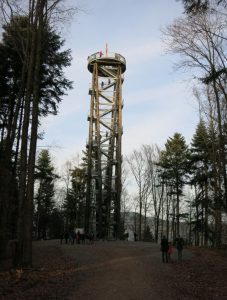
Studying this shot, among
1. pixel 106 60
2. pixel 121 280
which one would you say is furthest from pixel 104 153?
pixel 121 280

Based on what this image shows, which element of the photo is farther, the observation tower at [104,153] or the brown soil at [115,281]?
the observation tower at [104,153]

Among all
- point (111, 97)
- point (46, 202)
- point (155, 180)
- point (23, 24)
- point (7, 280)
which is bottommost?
point (7, 280)

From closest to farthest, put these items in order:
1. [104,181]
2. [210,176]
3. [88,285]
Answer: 1. [88,285]
2. [210,176]
3. [104,181]

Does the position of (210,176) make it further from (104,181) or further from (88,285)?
(88,285)

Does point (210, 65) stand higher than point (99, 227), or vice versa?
point (210, 65)

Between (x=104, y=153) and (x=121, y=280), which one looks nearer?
(x=121, y=280)

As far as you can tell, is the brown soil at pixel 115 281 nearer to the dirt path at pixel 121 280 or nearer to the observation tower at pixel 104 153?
the dirt path at pixel 121 280

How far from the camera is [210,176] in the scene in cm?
3244

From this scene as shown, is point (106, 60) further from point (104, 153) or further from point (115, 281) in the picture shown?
point (115, 281)

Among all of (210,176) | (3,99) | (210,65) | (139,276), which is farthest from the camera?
(210,176)

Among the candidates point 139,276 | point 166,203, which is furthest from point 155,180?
point 139,276

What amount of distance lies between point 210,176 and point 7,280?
79.9 ft

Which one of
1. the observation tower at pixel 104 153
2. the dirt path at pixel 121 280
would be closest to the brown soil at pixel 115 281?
the dirt path at pixel 121 280

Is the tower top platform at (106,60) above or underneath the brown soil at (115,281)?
above
